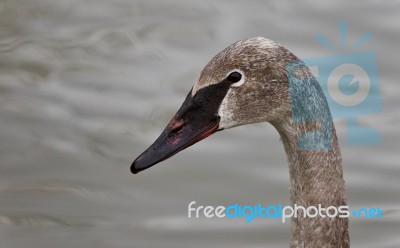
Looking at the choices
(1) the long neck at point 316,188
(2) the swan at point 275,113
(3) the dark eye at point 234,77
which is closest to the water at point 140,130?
(1) the long neck at point 316,188

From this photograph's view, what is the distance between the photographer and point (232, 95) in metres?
5.03

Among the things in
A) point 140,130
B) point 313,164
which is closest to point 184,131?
point 313,164

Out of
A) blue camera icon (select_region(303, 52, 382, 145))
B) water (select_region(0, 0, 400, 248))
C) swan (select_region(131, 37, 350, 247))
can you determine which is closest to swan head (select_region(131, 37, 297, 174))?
swan (select_region(131, 37, 350, 247))

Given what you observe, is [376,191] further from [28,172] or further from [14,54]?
[14,54]

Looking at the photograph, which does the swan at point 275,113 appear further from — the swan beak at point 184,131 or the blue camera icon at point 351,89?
the blue camera icon at point 351,89

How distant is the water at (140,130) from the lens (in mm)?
7379

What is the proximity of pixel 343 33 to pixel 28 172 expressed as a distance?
2.63 m

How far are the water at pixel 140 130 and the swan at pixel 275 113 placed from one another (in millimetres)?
2120

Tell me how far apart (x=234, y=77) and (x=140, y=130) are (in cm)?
328

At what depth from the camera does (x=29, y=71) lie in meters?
8.94

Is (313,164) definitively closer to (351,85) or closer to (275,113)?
(275,113)

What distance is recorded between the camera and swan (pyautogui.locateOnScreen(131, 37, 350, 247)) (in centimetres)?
490

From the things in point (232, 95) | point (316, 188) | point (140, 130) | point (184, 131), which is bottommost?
point (316, 188)

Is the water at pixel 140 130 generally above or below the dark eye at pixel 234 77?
above
